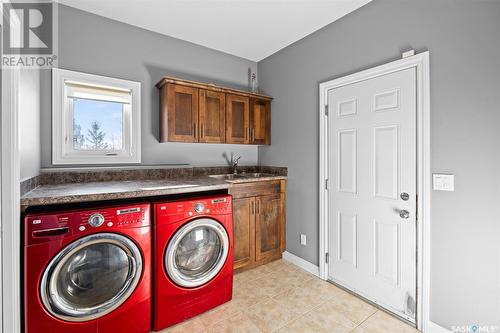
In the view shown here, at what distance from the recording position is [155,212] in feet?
5.57

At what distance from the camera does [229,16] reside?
7.43 ft

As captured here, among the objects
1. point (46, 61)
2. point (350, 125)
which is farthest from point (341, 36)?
point (46, 61)

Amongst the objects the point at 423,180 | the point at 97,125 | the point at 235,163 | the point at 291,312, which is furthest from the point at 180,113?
the point at 423,180

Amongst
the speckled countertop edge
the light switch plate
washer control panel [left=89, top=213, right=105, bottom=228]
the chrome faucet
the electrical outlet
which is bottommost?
the electrical outlet

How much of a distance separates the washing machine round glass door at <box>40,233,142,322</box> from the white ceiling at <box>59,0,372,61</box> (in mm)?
2123

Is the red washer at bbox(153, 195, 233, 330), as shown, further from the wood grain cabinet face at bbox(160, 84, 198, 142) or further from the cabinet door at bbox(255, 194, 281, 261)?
the wood grain cabinet face at bbox(160, 84, 198, 142)

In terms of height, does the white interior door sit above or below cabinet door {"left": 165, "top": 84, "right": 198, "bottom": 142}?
below

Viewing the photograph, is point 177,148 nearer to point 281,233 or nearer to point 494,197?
point 281,233

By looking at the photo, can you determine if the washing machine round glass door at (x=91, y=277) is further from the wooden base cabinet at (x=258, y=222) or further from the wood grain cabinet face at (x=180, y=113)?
the wood grain cabinet face at (x=180, y=113)

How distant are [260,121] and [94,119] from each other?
75.8 inches

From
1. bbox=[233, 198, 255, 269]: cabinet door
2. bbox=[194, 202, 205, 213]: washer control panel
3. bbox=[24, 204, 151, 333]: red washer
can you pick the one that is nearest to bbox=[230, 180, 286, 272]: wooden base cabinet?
bbox=[233, 198, 255, 269]: cabinet door

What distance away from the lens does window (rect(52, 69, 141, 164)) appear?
2.12 m

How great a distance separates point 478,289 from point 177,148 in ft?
9.53

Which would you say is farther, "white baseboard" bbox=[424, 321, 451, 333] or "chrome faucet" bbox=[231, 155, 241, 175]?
"chrome faucet" bbox=[231, 155, 241, 175]
